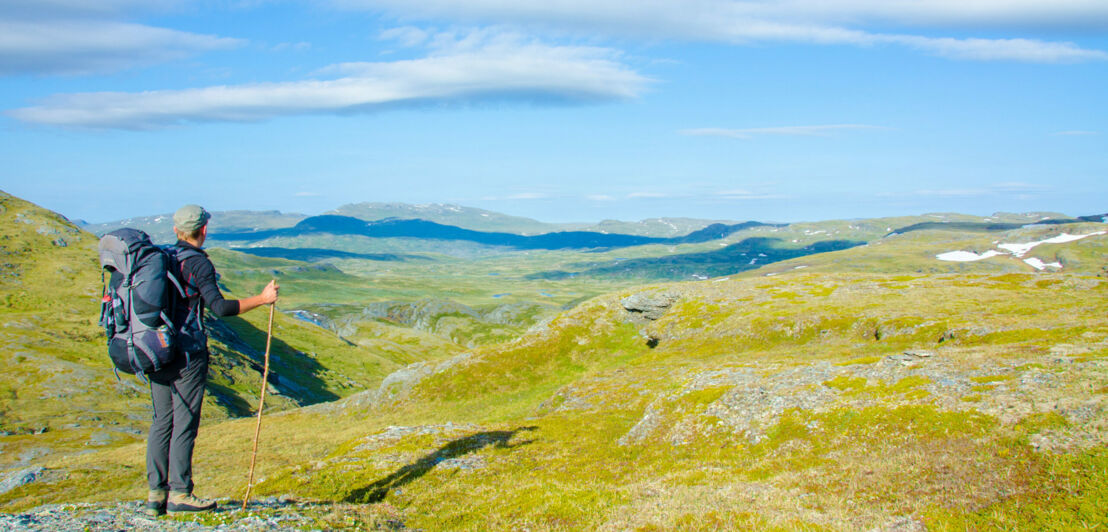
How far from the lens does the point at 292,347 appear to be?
190875 millimetres

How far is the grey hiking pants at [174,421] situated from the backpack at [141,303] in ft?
1.83

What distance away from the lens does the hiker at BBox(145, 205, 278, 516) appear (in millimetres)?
14281

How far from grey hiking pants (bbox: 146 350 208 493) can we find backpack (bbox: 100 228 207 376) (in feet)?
1.83

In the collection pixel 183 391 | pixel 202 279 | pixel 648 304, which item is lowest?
pixel 648 304

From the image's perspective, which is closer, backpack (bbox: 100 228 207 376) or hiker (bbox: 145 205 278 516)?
backpack (bbox: 100 228 207 376)

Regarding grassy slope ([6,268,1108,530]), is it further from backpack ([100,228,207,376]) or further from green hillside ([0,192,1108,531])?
backpack ([100,228,207,376])

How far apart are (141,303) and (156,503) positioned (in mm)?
5394

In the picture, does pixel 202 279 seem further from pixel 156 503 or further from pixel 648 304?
pixel 648 304

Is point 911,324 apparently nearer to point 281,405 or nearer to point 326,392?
point 281,405

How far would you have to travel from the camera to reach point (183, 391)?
14.4 meters

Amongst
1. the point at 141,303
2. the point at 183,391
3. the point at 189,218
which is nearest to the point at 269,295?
the point at 141,303

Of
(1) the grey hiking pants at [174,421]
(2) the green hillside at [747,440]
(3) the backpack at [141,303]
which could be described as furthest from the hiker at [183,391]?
(2) the green hillside at [747,440]

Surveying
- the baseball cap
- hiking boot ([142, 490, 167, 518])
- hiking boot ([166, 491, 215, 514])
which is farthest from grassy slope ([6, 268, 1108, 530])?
the baseball cap

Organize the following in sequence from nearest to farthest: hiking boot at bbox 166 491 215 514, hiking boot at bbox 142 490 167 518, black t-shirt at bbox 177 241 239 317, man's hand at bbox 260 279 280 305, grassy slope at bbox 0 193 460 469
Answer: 1. black t-shirt at bbox 177 241 239 317
2. hiking boot at bbox 142 490 167 518
3. man's hand at bbox 260 279 280 305
4. hiking boot at bbox 166 491 215 514
5. grassy slope at bbox 0 193 460 469
